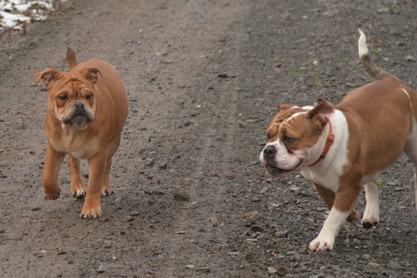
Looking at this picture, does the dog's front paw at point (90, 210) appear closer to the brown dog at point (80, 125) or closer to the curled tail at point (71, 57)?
the brown dog at point (80, 125)

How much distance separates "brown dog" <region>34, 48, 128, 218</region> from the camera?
7730mm

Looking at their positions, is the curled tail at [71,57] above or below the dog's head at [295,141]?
below

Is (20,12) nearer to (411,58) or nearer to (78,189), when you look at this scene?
(411,58)

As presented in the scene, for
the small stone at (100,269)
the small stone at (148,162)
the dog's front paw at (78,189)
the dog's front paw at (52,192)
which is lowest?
the small stone at (148,162)

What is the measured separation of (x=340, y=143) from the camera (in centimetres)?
722

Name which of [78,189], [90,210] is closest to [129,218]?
[90,210]

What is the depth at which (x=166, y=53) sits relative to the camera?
13.9 metres

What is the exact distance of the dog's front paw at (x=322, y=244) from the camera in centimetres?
721

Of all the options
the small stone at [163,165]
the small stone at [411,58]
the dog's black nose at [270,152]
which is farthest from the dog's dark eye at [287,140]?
the small stone at [411,58]

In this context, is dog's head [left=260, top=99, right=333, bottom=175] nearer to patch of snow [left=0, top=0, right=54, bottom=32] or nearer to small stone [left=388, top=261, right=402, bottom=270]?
small stone [left=388, top=261, right=402, bottom=270]

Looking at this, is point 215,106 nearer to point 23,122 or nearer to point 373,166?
point 23,122

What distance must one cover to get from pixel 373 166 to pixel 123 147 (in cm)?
344

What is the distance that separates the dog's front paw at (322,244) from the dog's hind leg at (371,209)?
85 cm

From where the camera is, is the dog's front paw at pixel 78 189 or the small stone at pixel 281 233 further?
the dog's front paw at pixel 78 189
